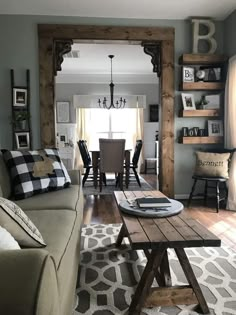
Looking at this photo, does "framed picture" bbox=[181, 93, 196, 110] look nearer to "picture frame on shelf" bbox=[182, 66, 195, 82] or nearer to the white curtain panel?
"picture frame on shelf" bbox=[182, 66, 195, 82]

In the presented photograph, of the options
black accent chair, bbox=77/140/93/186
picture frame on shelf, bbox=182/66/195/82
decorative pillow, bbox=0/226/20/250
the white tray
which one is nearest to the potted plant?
black accent chair, bbox=77/140/93/186

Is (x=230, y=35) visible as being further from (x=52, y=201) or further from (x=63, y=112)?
(x=63, y=112)

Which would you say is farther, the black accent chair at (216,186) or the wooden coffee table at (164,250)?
the black accent chair at (216,186)

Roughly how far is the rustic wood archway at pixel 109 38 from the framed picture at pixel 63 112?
139 inches

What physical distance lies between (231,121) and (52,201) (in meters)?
2.69

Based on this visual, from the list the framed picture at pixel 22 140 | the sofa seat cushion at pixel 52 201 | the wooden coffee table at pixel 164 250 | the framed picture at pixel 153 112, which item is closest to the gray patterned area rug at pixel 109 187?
the framed picture at pixel 22 140

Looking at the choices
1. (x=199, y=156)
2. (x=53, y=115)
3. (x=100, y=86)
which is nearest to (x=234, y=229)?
(x=199, y=156)

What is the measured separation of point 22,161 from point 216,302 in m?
1.89

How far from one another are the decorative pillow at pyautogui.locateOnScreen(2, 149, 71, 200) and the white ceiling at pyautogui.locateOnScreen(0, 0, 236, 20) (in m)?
2.03

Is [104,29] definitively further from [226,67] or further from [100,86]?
[100,86]

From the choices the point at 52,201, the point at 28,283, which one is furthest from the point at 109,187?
the point at 28,283

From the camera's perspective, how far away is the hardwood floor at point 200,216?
115 inches

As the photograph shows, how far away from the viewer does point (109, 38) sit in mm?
3918

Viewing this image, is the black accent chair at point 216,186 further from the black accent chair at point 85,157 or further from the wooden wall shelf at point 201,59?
the black accent chair at point 85,157
